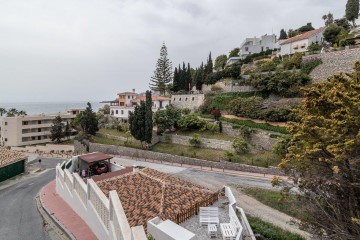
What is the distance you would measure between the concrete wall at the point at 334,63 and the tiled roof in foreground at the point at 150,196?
106ft

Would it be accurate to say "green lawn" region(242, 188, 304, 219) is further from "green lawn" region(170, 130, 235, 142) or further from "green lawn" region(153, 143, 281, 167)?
"green lawn" region(170, 130, 235, 142)

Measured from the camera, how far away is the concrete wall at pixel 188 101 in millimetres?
48766

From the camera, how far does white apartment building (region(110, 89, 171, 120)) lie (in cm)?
5272

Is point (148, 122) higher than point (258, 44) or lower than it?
lower

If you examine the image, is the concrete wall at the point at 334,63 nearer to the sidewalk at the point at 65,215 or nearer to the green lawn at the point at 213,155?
the green lawn at the point at 213,155

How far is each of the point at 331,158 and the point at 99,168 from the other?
65.9 feet

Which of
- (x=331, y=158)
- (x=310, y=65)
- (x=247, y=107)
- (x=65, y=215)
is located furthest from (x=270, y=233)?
(x=310, y=65)

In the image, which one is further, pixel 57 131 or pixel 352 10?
pixel 352 10

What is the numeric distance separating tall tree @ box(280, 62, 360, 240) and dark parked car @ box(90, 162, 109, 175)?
58.0 ft

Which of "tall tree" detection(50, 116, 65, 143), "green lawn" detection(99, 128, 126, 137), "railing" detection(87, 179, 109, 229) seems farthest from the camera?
"tall tree" detection(50, 116, 65, 143)

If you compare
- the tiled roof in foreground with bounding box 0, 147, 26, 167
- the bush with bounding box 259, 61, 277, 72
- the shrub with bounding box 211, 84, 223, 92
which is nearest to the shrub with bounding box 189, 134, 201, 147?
the shrub with bounding box 211, 84, 223, 92

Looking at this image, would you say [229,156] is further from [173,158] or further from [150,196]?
[150,196]

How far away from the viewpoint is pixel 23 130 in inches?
2235

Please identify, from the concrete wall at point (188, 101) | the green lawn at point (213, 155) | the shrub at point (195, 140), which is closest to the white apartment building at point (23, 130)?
the concrete wall at point (188, 101)
